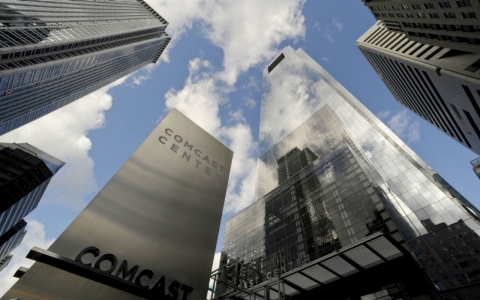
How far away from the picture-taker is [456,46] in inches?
1524

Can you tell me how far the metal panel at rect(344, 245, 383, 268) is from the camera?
666 inches

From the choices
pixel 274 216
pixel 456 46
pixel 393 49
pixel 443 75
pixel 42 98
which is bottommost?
pixel 274 216

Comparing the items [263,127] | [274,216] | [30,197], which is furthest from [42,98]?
[274,216]

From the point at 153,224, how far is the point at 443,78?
4703 centimetres

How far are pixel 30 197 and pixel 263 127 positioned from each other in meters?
80.8

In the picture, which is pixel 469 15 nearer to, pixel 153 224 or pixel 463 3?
pixel 463 3

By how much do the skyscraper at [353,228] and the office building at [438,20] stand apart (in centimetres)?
1751

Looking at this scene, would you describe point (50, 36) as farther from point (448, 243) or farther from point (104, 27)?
point (448, 243)

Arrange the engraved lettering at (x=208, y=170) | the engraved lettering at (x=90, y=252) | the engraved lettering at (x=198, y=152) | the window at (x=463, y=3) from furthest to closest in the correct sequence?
the window at (x=463, y=3), the engraved lettering at (x=198, y=152), the engraved lettering at (x=208, y=170), the engraved lettering at (x=90, y=252)

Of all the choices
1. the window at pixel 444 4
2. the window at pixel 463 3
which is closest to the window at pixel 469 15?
the window at pixel 463 3

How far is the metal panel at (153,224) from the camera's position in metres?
4.76

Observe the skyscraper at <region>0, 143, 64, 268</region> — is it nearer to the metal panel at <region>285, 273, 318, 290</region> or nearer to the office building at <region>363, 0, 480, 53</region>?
the metal panel at <region>285, 273, 318, 290</region>

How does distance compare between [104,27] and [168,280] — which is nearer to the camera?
[168,280]

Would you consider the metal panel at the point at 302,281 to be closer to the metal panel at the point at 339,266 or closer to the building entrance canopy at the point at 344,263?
the building entrance canopy at the point at 344,263
